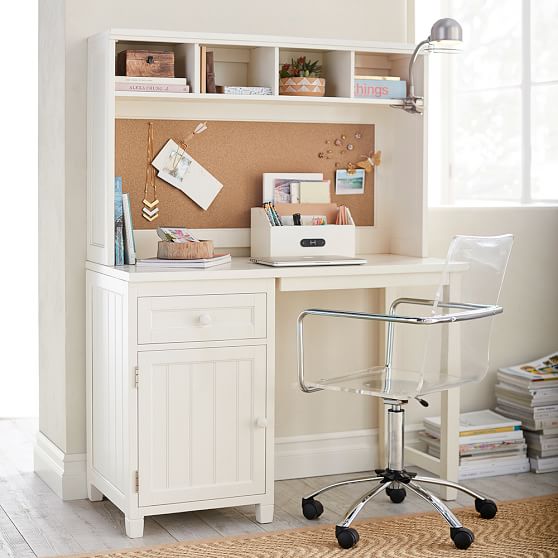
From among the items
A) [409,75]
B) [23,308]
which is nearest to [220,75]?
[409,75]

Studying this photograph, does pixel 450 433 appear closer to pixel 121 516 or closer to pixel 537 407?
pixel 537 407

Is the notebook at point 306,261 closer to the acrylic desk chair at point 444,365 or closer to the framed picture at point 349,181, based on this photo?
the acrylic desk chair at point 444,365

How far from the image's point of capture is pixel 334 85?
365 centimetres

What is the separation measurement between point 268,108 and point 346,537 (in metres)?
1.54

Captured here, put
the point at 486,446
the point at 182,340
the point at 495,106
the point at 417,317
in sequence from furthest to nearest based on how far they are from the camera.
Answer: the point at 495,106, the point at 486,446, the point at 182,340, the point at 417,317

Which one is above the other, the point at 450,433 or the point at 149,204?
the point at 149,204

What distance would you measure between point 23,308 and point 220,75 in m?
1.83

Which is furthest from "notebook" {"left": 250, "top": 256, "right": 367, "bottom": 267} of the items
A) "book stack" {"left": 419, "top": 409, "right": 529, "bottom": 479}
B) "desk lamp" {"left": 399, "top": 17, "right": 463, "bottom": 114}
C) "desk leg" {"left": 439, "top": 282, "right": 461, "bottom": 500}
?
"book stack" {"left": 419, "top": 409, "right": 529, "bottom": 479}

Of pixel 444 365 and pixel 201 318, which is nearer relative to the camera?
pixel 201 318

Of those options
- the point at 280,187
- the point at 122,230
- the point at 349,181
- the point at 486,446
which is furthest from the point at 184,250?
the point at 486,446

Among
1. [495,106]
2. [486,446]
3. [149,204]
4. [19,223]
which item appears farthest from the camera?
[19,223]

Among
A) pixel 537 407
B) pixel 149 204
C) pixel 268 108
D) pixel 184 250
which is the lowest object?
pixel 537 407

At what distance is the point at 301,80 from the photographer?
11.5ft

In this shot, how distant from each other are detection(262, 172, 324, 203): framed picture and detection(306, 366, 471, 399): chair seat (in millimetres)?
733
